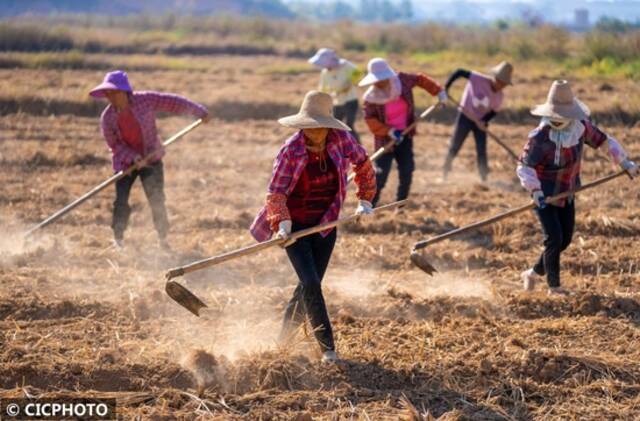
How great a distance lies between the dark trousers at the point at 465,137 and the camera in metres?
9.55

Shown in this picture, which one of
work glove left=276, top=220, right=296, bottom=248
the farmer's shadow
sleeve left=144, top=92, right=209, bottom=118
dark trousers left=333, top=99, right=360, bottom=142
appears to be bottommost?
the farmer's shadow

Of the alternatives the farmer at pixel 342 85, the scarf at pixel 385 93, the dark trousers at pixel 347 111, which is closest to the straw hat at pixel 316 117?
the scarf at pixel 385 93

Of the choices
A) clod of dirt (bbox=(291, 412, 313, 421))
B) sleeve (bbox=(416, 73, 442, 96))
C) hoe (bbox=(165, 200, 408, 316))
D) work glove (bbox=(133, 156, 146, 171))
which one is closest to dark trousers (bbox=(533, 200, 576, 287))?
hoe (bbox=(165, 200, 408, 316))

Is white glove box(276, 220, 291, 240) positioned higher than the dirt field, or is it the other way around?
white glove box(276, 220, 291, 240)

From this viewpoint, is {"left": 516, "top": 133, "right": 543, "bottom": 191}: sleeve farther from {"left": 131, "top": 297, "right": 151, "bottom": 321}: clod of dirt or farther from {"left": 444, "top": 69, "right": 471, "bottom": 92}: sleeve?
{"left": 444, "top": 69, "right": 471, "bottom": 92}: sleeve

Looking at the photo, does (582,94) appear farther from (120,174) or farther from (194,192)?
(120,174)

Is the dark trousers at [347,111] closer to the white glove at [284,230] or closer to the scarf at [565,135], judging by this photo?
the scarf at [565,135]

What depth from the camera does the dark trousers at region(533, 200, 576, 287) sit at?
5.80 m

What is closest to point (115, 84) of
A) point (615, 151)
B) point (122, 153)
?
point (122, 153)

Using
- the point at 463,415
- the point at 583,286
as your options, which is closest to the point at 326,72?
the point at 583,286

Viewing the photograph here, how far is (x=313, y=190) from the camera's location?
461 cm

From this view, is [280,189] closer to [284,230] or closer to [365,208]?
[284,230]

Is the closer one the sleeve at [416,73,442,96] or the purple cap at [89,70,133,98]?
the purple cap at [89,70,133,98]

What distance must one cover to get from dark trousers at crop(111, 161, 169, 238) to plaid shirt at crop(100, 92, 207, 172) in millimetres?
194
